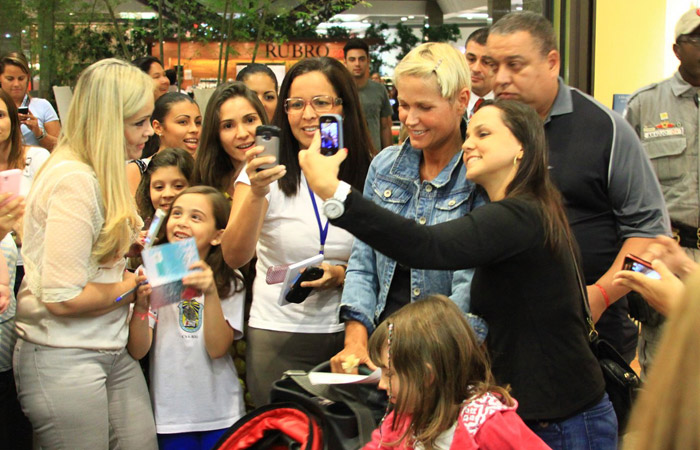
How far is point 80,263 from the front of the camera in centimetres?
251

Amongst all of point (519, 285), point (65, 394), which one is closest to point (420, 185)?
point (519, 285)

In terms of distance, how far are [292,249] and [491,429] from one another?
1256mm

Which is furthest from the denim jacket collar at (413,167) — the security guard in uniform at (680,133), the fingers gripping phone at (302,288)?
the security guard in uniform at (680,133)

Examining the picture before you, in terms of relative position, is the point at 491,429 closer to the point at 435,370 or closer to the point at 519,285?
the point at 435,370

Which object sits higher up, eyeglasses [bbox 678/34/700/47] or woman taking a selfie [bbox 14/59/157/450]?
eyeglasses [bbox 678/34/700/47]

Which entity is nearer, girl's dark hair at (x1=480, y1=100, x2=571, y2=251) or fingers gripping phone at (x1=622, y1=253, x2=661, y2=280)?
girl's dark hair at (x1=480, y1=100, x2=571, y2=251)

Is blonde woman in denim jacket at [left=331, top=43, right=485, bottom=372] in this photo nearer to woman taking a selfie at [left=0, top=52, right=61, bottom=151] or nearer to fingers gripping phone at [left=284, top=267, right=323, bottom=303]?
fingers gripping phone at [left=284, top=267, right=323, bottom=303]

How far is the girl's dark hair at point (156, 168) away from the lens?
3.61 meters

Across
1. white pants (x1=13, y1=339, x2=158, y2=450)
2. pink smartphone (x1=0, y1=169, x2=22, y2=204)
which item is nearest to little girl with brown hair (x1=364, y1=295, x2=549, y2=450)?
white pants (x1=13, y1=339, x2=158, y2=450)

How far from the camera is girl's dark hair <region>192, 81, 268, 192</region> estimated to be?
339 cm

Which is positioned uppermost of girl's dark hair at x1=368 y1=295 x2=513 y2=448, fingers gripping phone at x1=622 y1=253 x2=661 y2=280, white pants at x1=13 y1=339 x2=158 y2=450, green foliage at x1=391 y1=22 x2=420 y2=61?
green foliage at x1=391 y1=22 x2=420 y2=61

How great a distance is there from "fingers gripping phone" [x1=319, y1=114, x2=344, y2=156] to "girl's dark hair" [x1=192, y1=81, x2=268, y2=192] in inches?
46.8

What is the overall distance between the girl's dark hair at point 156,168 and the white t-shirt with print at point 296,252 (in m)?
0.79

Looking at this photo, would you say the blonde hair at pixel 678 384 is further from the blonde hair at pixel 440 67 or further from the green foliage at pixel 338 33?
the green foliage at pixel 338 33
